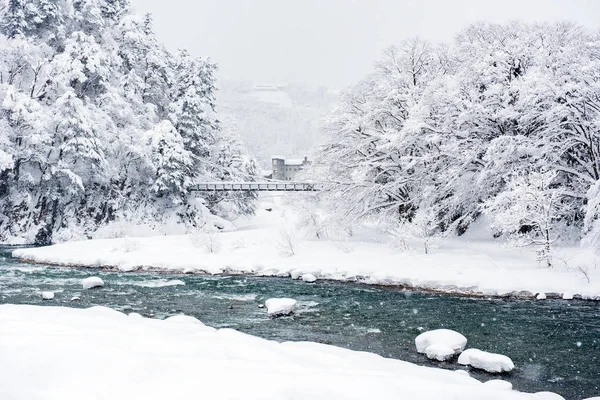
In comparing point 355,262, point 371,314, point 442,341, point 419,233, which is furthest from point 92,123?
point 442,341

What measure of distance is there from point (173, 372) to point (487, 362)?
21.5 feet

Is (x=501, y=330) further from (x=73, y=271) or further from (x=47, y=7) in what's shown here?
(x=47, y=7)

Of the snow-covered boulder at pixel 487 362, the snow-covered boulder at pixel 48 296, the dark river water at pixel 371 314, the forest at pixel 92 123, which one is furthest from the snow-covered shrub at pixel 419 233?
the forest at pixel 92 123

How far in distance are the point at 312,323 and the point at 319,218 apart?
1444 cm

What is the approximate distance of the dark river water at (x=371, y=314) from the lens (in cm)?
945

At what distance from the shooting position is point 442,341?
31.9ft

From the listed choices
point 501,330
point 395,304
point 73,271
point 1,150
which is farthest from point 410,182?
point 1,150

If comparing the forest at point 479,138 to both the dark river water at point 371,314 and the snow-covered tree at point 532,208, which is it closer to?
the snow-covered tree at point 532,208

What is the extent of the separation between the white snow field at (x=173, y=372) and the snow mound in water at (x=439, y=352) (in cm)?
279

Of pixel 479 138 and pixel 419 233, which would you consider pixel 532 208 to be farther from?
pixel 479 138

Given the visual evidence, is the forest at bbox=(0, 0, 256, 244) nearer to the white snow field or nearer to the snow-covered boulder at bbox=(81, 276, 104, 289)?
the snow-covered boulder at bbox=(81, 276, 104, 289)

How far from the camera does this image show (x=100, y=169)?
34938 millimetres

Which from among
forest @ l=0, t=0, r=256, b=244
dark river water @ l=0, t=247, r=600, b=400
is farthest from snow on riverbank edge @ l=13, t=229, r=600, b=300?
forest @ l=0, t=0, r=256, b=244

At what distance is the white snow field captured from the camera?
14.0 feet
